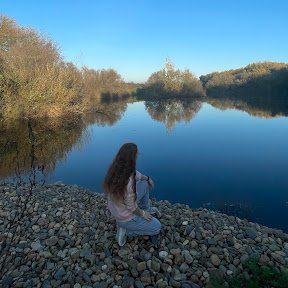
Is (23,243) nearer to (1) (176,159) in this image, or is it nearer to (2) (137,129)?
(1) (176,159)

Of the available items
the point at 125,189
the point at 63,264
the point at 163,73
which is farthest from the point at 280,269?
the point at 163,73

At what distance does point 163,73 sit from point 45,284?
66.7 meters

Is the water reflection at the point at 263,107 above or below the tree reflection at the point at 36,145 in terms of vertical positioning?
below

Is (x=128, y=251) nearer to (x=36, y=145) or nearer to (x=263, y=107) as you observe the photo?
(x=36, y=145)

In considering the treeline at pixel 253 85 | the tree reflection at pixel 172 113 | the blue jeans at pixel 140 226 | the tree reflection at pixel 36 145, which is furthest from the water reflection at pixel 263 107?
the blue jeans at pixel 140 226

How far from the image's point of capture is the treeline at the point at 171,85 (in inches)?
2665

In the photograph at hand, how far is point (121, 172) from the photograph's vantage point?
5.04m

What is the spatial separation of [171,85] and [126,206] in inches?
2504

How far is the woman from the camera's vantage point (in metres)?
5.05

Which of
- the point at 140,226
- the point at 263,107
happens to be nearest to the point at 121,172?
the point at 140,226

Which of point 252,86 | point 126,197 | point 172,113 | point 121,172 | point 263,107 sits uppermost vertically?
point 121,172

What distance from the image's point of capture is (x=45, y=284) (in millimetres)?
4656

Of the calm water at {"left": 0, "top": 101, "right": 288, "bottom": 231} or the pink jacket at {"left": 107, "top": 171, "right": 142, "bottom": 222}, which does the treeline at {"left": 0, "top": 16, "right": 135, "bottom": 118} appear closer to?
the calm water at {"left": 0, "top": 101, "right": 288, "bottom": 231}

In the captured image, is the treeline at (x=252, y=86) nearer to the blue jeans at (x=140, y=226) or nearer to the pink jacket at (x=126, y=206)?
the blue jeans at (x=140, y=226)
